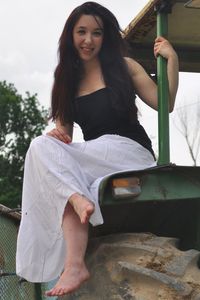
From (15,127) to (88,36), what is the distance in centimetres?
3091

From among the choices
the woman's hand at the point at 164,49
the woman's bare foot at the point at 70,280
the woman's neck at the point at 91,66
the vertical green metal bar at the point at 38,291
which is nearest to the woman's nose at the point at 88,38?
the woman's neck at the point at 91,66

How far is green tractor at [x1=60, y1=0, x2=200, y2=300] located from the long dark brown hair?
183mm

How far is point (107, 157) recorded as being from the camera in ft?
9.25

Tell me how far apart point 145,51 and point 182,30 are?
1.21ft

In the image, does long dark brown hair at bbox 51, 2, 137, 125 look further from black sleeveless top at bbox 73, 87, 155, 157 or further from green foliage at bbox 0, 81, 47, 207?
green foliage at bbox 0, 81, 47, 207

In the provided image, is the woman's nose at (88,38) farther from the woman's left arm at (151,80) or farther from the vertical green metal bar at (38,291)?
the vertical green metal bar at (38,291)

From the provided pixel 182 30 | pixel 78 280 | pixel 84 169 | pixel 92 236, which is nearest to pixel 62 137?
pixel 84 169

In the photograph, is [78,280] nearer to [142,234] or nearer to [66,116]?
[142,234]

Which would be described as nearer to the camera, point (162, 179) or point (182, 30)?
point (162, 179)

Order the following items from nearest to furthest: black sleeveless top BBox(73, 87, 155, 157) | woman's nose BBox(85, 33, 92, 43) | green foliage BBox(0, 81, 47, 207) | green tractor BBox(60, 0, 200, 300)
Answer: green tractor BBox(60, 0, 200, 300)
black sleeveless top BBox(73, 87, 155, 157)
woman's nose BBox(85, 33, 92, 43)
green foliage BBox(0, 81, 47, 207)

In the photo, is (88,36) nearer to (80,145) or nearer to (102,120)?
(102,120)

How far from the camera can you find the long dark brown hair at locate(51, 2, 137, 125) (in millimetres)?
3137

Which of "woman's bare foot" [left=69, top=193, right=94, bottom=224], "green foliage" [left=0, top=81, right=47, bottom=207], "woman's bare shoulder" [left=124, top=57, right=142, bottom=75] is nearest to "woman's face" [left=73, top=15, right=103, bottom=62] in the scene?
"woman's bare shoulder" [left=124, top=57, right=142, bottom=75]

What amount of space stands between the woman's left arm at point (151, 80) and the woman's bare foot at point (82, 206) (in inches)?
26.5
